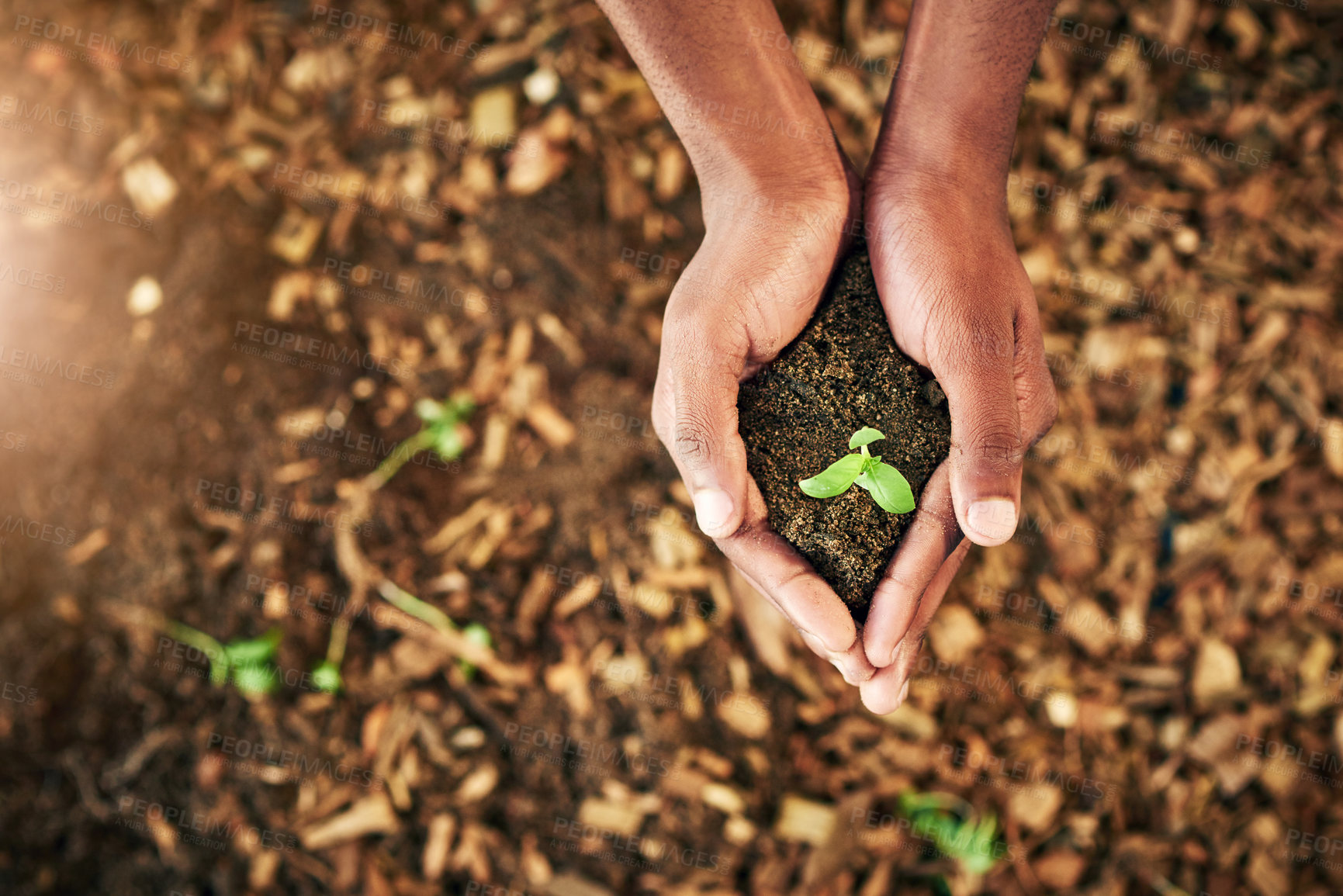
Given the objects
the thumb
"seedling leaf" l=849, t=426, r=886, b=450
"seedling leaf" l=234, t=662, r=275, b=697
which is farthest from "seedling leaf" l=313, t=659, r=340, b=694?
the thumb

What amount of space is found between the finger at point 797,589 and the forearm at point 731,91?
A: 89 centimetres

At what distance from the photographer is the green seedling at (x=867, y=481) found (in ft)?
5.55

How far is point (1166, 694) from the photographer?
2678 millimetres

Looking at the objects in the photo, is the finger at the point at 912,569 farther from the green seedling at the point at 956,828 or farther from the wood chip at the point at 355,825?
the wood chip at the point at 355,825

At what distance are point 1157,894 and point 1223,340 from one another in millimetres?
2024

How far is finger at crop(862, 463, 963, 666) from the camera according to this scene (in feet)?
6.03

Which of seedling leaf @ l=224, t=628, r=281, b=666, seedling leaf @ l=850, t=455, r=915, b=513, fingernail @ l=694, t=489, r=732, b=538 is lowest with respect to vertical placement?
seedling leaf @ l=224, t=628, r=281, b=666

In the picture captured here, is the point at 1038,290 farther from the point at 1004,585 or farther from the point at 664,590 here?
the point at 664,590

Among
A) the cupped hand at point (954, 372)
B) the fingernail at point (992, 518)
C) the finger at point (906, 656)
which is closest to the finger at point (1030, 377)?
the cupped hand at point (954, 372)

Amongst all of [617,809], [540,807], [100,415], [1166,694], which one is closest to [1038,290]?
[1166,694]

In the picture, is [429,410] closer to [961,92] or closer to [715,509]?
[715,509]

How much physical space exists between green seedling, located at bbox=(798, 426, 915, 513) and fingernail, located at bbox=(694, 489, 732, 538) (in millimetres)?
192

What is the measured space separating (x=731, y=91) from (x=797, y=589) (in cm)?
131

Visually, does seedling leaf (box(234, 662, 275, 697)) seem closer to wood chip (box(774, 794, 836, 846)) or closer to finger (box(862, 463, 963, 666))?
wood chip (box(774, 794, 836, 846))
